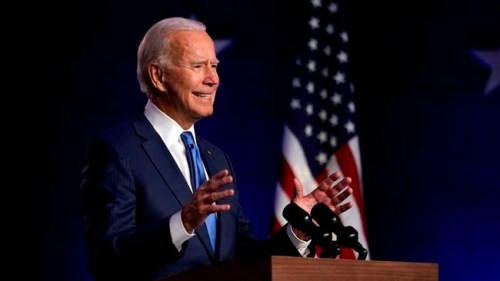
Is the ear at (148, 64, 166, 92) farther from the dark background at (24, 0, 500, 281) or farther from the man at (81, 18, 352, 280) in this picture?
the dark background at (24, 0, 500, 281)

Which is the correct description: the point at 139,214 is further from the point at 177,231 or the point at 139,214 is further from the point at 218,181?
the point at 218,181

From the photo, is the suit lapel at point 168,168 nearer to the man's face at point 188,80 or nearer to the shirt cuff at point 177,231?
the man's face at point 188,80

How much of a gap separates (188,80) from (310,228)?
2.40 feet

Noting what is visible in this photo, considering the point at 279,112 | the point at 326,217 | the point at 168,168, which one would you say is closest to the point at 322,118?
the point at 279,112

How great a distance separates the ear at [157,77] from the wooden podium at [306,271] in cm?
81

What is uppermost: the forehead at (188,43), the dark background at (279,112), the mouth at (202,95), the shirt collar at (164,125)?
the forehead at (188,43)

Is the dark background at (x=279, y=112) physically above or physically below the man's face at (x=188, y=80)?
below

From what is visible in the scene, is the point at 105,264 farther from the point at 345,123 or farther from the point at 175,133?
the point at 345,123

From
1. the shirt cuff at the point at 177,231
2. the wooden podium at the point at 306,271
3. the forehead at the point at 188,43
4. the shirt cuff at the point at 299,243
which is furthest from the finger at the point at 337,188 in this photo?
the forehead at the point at 188,43

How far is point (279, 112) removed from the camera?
15.5ft

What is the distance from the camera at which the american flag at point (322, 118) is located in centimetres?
424

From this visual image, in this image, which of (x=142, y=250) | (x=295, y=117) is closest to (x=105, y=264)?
(x=142, y=250)

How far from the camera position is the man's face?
2.72 m

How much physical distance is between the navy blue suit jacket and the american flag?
1551 mm
